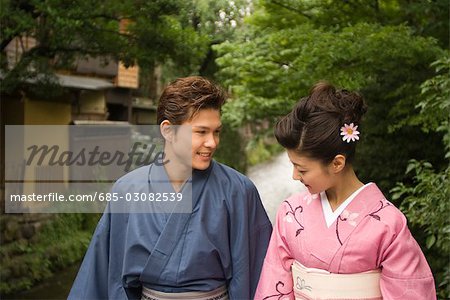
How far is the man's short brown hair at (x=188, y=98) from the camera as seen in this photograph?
252cm

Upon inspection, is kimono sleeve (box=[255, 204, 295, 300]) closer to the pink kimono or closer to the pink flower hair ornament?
the pink kimono

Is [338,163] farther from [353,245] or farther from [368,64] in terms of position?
[368,64]

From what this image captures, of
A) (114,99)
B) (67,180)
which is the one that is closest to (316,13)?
(67,180)

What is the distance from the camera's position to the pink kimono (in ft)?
6.68

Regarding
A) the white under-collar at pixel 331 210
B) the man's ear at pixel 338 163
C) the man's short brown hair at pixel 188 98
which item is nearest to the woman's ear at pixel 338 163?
the man's ear at pixel 338 163

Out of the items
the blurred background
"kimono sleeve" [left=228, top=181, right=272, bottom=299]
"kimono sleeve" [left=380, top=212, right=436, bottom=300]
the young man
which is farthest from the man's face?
the blurred background

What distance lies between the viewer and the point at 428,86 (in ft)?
13.5

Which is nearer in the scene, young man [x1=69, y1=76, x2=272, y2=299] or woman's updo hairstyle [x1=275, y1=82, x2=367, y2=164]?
woman's updo hairstyle [x1=275, y1=82, x2=367, y2=164]

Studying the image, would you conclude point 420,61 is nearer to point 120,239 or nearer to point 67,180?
point 120,239

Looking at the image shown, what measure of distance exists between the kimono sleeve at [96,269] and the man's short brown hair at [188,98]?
621 millimetres

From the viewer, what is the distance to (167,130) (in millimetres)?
2619

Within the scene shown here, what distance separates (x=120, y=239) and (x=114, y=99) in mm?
10303

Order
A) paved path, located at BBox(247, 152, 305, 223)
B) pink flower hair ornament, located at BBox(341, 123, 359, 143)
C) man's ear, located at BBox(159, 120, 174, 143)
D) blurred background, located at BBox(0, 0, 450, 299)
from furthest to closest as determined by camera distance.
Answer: paved path, located at BBox(247, 152, 305, 223) < blurred background, located at BBox(0, 0, 450, 299) < man's ear, located at BBox(159, 120, 174, 143) < pink flower hair ornament, located at BBox(341, 123, 359, 143)

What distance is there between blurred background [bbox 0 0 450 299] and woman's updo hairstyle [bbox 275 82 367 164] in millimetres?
1820
